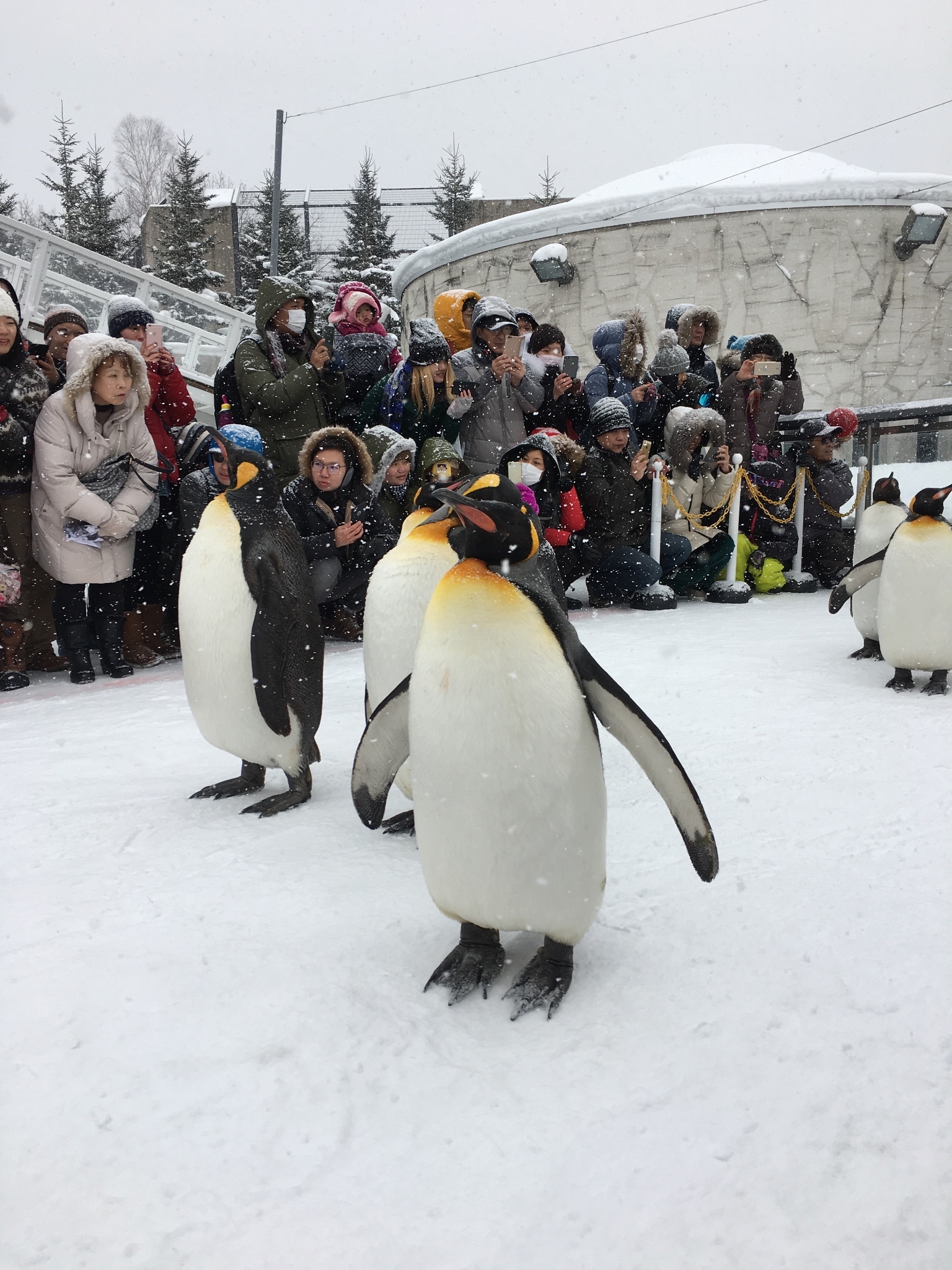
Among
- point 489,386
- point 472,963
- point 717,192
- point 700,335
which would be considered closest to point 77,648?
point 489,386

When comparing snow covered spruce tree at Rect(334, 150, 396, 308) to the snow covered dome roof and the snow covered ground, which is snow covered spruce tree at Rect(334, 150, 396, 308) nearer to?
the snow covered dome roof

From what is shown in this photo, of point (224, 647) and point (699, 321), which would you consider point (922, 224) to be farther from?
point (224, 647)

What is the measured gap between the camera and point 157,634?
13.6 feet

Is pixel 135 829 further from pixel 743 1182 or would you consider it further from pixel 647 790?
pixel 743 1182

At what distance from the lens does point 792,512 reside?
237 inches

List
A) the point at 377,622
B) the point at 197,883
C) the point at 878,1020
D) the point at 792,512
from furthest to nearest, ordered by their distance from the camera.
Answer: the point at 792,512 < the point at 377,622 < the point at 197,883 < the point at 878,1020

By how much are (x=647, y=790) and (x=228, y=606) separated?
1.11 meters

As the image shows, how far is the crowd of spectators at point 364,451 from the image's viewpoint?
11.6ft

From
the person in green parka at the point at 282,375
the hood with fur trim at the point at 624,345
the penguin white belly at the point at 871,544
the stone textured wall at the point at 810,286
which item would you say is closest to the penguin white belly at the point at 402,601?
the penguin white belly at the point at 871,544

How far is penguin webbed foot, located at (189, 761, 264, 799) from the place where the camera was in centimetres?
227

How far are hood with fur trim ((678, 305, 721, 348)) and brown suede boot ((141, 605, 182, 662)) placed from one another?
3.82 metres

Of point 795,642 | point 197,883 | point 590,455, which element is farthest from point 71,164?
point 197,883

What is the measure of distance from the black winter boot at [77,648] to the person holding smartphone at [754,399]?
4.09m

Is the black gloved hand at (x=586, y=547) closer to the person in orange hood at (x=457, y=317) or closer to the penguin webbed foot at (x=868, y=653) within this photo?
the person in orange hood at (x=457, y=317)
